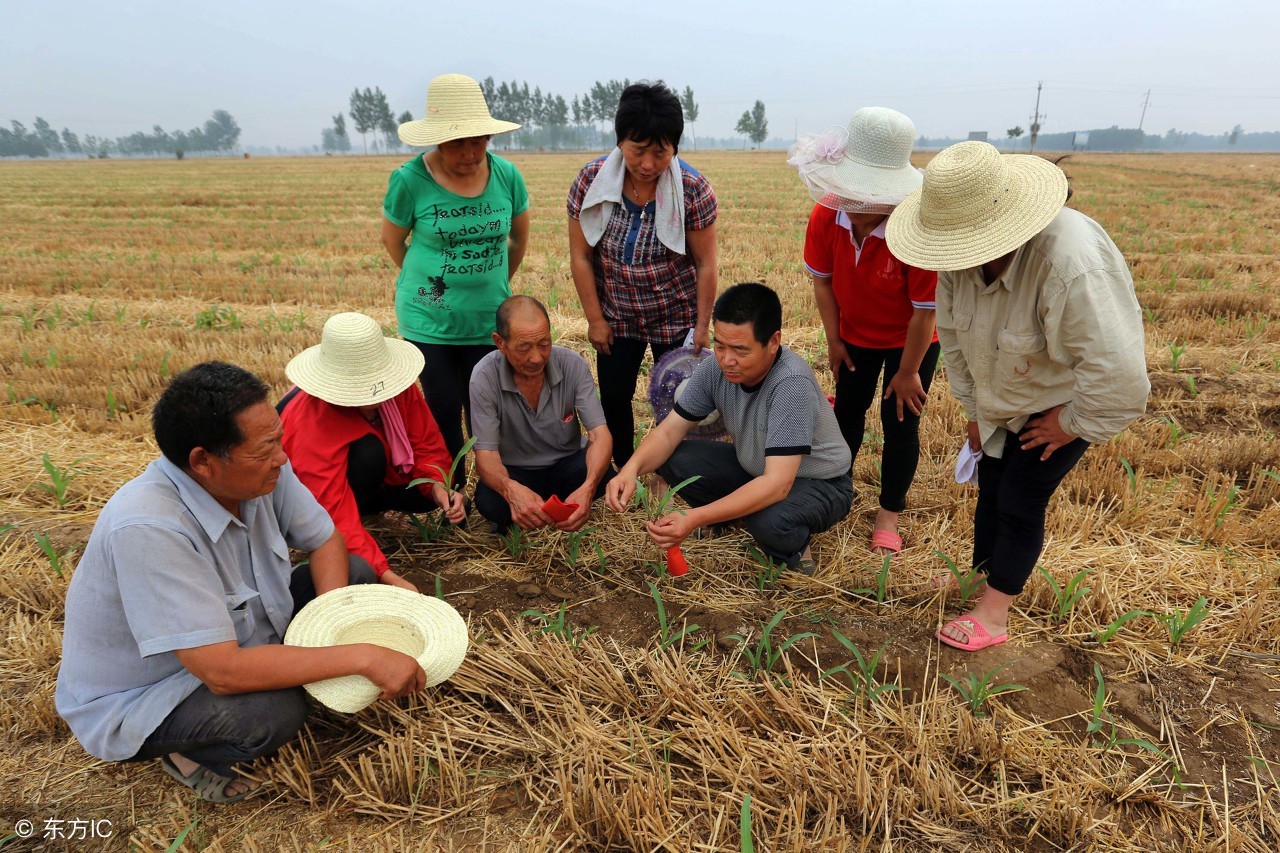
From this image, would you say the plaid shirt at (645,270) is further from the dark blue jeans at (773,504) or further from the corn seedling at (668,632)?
the corn seedling at (668,632)

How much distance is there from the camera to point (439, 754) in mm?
2064

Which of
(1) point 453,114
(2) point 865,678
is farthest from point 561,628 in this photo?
(1) point 453,114

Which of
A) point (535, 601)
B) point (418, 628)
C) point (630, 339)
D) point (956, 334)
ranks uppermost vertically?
point (956, 334)

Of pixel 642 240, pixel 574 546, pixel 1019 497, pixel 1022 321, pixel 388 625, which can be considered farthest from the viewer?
pixel 642 240

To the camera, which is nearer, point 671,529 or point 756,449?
point 671,529

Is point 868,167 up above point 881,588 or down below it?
above

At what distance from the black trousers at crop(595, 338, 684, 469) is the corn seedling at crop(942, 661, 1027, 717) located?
1913 mm

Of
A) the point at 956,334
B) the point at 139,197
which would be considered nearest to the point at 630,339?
the point at 956,334

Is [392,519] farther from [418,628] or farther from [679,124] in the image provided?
[679,124]

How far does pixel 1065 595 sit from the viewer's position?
2721 mm

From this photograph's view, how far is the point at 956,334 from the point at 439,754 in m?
2.11

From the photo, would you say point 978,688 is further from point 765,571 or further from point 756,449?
point 756,449

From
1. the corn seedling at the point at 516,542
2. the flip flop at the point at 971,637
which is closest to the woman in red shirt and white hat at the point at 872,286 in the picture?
the flip flop at the point at 971,637

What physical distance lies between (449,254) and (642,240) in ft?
2.98
